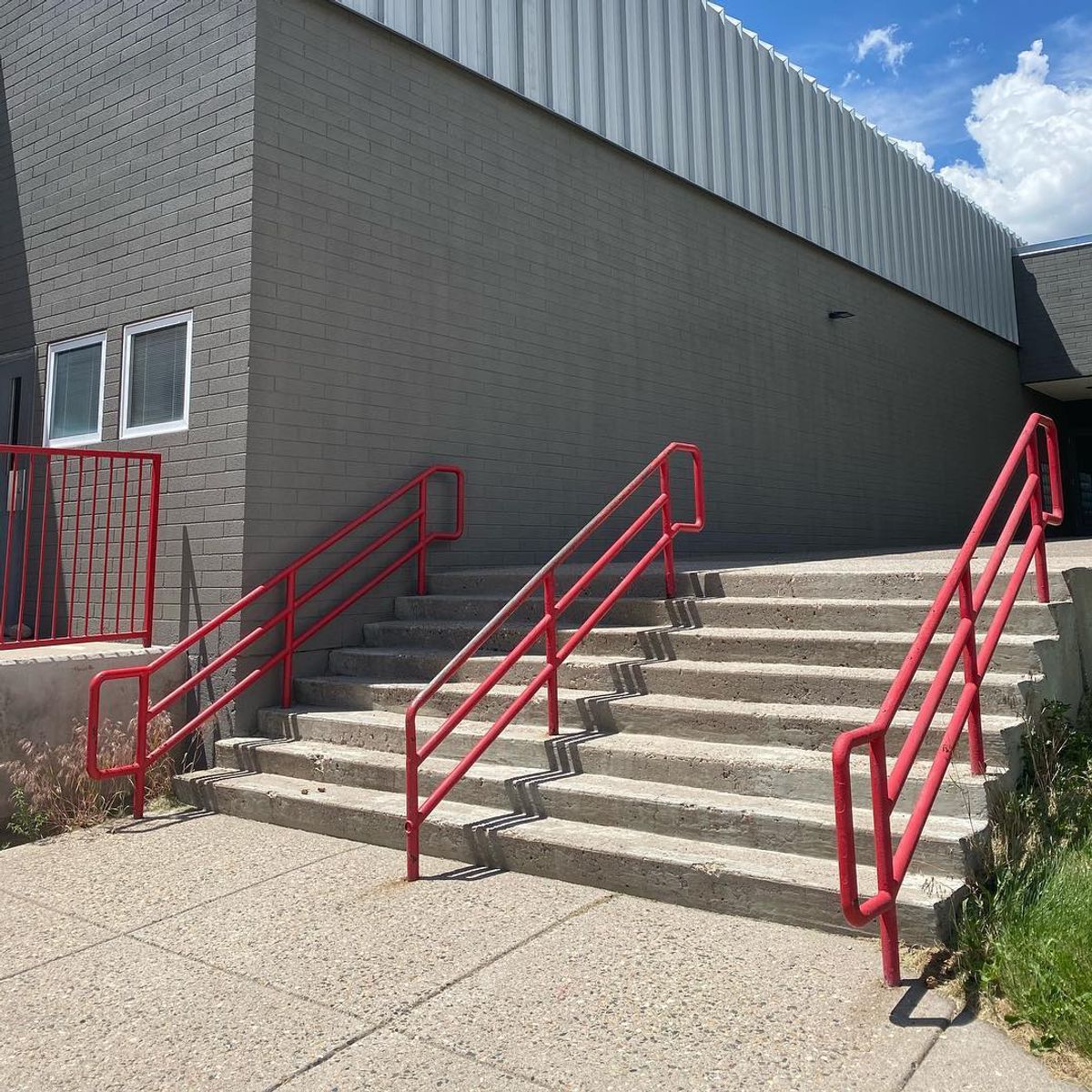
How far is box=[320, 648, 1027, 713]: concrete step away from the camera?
14.7 ft

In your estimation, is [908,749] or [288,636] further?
[288,636]

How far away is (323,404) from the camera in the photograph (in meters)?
6.66

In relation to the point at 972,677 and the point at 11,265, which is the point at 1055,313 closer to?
the point at 972,677

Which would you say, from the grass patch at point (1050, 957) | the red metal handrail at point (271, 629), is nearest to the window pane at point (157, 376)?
the red metal handrail at point (271, 629)

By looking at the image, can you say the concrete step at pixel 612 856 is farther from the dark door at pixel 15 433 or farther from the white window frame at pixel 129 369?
the dark door at pixel 15 433

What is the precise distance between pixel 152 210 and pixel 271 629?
3.23 meters

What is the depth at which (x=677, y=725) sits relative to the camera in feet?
16.1

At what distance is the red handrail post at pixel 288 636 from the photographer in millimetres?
6258

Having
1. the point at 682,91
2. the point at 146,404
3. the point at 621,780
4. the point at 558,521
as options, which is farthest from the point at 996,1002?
the point at 682,91

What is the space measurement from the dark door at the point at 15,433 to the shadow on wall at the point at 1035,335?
1603 centimetres

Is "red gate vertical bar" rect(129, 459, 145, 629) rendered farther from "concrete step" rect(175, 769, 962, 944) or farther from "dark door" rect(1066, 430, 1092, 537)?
Answer: "dark door" rect(1066, 430, 1092, 537)

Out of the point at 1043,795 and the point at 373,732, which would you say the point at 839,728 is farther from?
the point at 373,732

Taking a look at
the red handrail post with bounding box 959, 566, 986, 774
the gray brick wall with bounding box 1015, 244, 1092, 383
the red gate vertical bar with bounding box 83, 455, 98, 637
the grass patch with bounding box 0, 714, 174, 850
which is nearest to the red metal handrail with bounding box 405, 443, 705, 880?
the red handrail post with bounding box 959, 566, 986, 774

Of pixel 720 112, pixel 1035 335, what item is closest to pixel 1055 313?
pixel 1035 335
